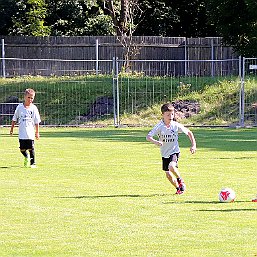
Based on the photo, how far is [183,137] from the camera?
29.9 metres

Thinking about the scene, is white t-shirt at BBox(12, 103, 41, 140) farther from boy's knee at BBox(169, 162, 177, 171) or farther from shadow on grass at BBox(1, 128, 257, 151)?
shadow on grass at BBox(1, 128, 257, 151)

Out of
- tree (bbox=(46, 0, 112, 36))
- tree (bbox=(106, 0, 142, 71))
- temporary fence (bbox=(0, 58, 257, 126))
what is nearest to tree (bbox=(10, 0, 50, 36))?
tree (bbox=(46, 0, 112, 36))

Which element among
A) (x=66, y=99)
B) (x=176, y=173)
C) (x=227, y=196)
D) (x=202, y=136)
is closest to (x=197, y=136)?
(x=202, y=136)

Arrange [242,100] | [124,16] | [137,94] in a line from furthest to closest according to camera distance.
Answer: [124,16] → [137,94] → [242,100]

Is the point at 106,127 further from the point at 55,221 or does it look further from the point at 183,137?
the point at 55,221

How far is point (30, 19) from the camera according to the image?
5062 cm

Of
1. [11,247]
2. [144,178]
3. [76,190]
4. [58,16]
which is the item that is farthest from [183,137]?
[58,16]

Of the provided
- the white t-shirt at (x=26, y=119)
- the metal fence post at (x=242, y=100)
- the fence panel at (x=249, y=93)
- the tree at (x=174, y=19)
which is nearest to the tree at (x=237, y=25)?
the fence panel at (x=249, y=93)

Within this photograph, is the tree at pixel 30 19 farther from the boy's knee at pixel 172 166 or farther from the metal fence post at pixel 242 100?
the boy's knee at pixel 172 166

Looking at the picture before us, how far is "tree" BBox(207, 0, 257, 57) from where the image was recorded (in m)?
43.3

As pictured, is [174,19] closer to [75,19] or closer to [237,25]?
[75,19]

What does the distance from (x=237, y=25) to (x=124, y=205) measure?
31.1 metres

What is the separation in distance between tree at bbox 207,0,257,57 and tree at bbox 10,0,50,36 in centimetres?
1023

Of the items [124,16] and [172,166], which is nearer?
[172,166]
